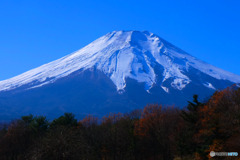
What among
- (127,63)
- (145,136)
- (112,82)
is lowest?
(145,136)

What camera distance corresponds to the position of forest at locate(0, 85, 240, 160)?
1736 centimetres

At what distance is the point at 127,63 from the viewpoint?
14112cm

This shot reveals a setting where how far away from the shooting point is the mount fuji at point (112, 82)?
4306 inches

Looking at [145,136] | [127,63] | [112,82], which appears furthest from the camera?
[127,63]

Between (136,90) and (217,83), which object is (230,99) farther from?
(217,83)

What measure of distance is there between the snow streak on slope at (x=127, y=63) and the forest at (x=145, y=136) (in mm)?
89223

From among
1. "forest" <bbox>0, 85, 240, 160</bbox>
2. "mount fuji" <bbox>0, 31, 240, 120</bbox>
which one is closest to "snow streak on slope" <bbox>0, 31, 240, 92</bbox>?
"mount fuji" <bbox>0, 31, 240, 120</bbox>

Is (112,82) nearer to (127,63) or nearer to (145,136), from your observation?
(127,63)

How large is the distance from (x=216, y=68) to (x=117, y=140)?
150m

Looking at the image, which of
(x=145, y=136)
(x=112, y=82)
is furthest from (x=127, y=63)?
(x=145, y=136)

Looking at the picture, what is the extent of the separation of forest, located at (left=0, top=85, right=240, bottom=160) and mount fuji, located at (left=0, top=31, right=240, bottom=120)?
64.0 metres

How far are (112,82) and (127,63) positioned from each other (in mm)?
19383

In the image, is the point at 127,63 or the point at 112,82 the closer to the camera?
the point at 112,82

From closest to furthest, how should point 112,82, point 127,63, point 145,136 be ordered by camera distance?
point 145,136 → point 112,82 → point 127,63
